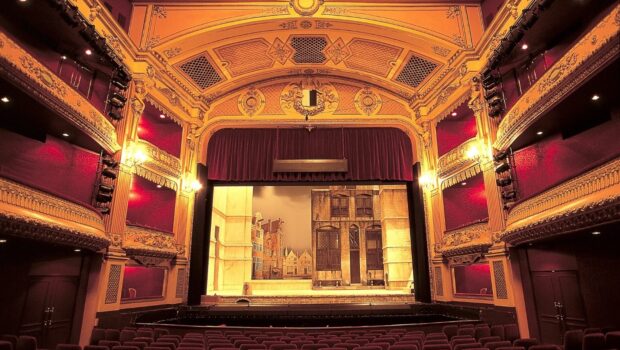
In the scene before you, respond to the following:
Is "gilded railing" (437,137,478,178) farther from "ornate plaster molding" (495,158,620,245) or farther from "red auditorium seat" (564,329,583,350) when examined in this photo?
"red auditorium seat" (564,329,583,350)

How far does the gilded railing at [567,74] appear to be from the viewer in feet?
18.0

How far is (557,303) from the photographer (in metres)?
8.18

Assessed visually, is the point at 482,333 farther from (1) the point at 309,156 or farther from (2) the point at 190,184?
(2) the point at 190,184

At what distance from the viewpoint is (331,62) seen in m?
13.2

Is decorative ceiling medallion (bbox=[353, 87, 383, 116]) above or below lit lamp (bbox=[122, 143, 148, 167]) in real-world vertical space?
above

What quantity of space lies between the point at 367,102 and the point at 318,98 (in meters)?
2.00

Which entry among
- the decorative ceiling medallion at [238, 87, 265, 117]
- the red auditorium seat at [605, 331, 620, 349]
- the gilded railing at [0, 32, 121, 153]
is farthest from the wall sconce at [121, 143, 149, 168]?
the red auditorium seat at [605, 331, 620, 349]

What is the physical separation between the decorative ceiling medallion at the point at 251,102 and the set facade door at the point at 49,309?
8118 mm

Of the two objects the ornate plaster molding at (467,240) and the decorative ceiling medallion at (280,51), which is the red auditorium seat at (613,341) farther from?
the decorative ceiling medallion at (280,51)

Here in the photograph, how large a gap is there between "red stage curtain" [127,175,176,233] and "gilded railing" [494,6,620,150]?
1047cm

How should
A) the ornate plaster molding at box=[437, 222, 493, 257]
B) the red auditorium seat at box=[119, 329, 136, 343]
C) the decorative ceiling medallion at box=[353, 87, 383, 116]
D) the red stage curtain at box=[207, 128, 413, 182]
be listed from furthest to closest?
the decorative ceiling medallion at box=[353, 87, 383, 116] → the red stage curtain at box=[207, 128, 413, 182] → the ornate plaster molding at box=[437, 222, 493, 257] → the red auditorium seat at box=[119, 329, 136, 343]

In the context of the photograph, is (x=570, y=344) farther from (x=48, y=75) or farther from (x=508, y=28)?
(x=48, y=75)

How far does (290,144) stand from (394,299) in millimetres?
7209

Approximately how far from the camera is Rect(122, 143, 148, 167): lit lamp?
31.8ft
